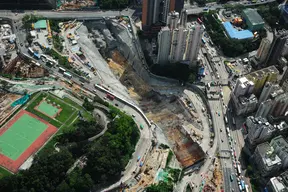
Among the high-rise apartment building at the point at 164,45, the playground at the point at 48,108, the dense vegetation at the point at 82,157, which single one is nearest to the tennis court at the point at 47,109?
the playground at the point at 48,108

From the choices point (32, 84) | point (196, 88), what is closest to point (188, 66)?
point (196, 88)

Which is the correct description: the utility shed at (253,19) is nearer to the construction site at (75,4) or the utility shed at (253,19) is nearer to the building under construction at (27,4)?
the construction site at (75,4)

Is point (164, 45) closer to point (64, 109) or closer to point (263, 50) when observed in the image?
point (263, 50)

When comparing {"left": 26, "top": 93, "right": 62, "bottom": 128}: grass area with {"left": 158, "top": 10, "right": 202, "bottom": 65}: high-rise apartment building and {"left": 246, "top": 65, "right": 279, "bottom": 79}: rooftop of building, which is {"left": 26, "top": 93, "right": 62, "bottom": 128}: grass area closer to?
{"left": 158, "top": 10, "right": 202, "bottom": 65}: high-rise apartment building

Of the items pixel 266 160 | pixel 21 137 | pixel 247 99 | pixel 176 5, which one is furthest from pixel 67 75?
pixel 266 160

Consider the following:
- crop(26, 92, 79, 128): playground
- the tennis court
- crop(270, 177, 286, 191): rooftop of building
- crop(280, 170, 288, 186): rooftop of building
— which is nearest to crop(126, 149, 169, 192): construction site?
crop(26, 92, 79, 128): playground

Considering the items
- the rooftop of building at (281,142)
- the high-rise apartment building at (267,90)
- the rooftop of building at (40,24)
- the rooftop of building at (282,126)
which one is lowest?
the rooftop of building at (282,126)
